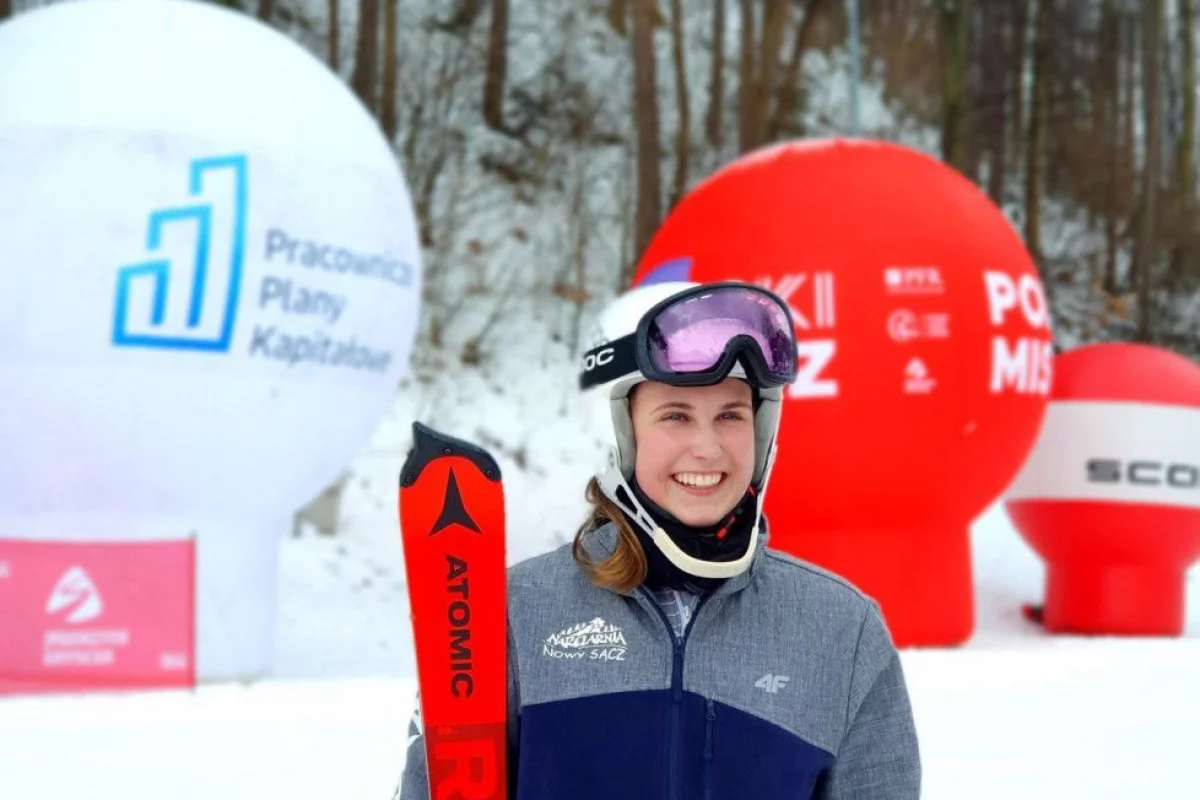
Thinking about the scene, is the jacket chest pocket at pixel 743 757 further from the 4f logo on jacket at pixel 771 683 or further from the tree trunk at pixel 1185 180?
the tree trunk at pixel 1185 180

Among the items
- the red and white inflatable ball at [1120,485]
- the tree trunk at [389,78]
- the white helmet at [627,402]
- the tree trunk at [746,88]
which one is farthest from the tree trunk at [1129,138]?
the white helmet at [627,402]

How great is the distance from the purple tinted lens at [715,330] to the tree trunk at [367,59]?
1346 cm

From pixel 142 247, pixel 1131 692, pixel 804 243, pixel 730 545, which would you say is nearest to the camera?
pixel 730 545

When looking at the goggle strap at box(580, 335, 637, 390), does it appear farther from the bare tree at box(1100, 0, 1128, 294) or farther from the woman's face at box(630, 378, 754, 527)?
the bare tree at box(1100, 0, 1128, 294)

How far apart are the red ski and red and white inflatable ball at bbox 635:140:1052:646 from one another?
4496mm

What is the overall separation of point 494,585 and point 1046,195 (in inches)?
910

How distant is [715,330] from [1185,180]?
2117 centimetres

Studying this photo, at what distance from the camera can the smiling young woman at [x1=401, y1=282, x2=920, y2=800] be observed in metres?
1.91

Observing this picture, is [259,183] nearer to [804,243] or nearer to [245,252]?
[245,252]

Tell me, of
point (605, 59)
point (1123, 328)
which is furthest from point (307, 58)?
point (1123, 328)

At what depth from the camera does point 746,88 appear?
17.6 meters

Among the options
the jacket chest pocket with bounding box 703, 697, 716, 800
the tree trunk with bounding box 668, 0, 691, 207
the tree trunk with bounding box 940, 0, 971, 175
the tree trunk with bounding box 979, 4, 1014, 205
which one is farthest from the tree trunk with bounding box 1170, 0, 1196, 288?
the jacket chest pocket with bounding box 703, 697, 716, 800

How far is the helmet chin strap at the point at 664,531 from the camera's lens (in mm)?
1935

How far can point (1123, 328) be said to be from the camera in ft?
65.3
